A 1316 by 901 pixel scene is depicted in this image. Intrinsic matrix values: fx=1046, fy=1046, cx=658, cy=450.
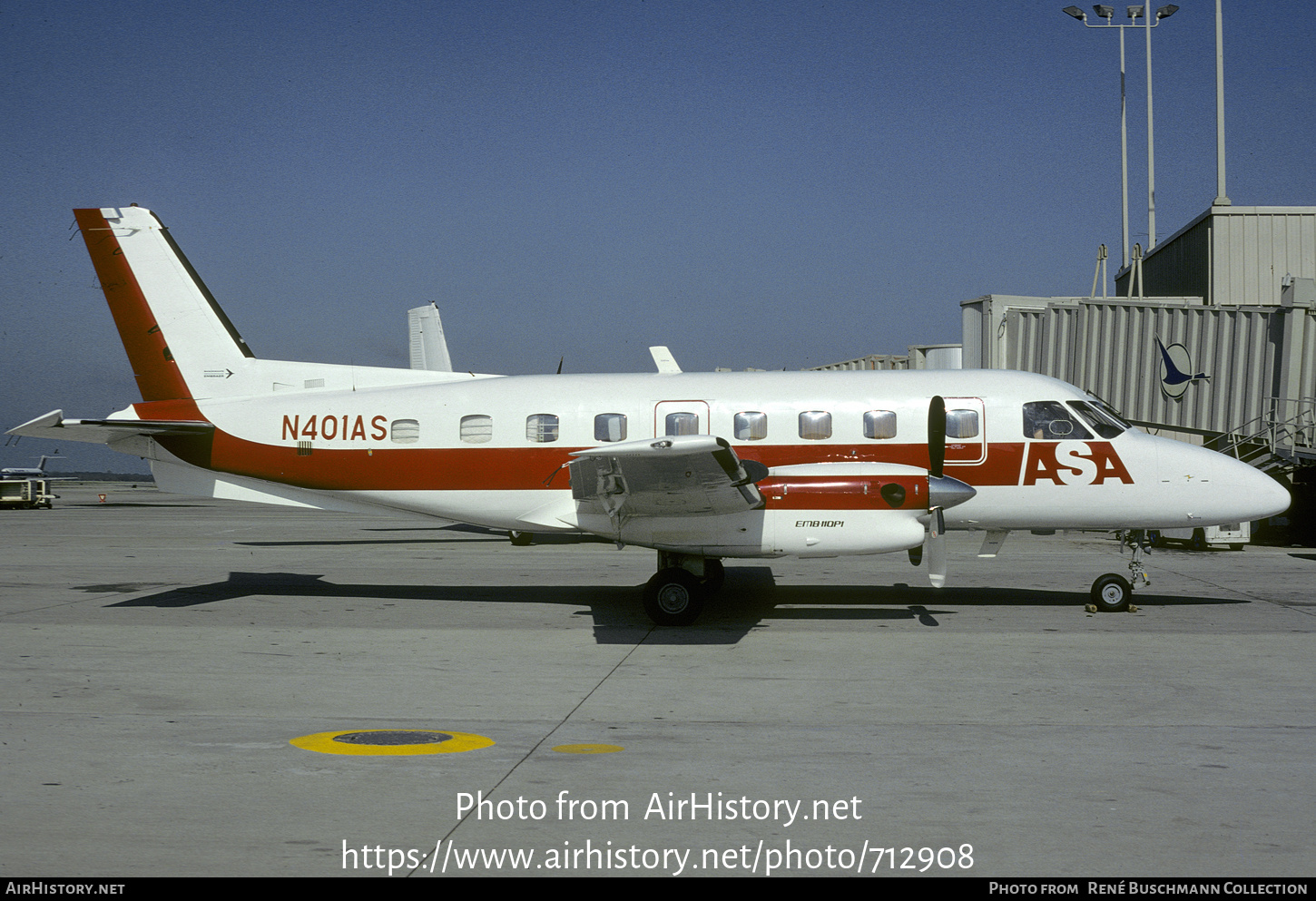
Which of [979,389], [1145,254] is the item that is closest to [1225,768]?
[979,389]

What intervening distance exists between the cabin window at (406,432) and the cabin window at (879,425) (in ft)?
19.3

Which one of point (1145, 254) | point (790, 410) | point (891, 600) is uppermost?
point (1145, 254)

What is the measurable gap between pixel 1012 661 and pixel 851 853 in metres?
5.47

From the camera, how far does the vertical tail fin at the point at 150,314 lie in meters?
14.7

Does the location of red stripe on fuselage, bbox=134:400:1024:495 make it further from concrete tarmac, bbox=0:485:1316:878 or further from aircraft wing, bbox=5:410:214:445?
concrete tarmac, bbox=0:485:1316:878

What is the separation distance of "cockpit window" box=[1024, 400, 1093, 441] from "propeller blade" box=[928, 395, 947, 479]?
1380 millimetres

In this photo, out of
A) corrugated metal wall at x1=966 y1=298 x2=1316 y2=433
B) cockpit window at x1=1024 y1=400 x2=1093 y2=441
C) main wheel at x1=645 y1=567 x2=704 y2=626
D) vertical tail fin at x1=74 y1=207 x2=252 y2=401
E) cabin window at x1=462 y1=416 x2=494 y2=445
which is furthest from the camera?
corrugated metal wall at x1=966 y1=298 x2=1316 y2=433

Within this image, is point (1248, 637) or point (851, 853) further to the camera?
point (1248, 637)

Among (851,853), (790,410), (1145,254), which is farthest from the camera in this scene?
(1145,254)

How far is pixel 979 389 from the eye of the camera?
44.1 ft

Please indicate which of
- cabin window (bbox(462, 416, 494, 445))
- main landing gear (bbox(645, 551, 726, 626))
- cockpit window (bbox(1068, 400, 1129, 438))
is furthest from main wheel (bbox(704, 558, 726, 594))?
cockpit window (bbox(1068, 400, 1129, 438))

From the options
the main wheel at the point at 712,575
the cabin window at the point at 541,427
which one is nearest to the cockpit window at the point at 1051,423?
the main wheel at the point at 712,575

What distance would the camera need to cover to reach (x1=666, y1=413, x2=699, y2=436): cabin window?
13.5 meters
